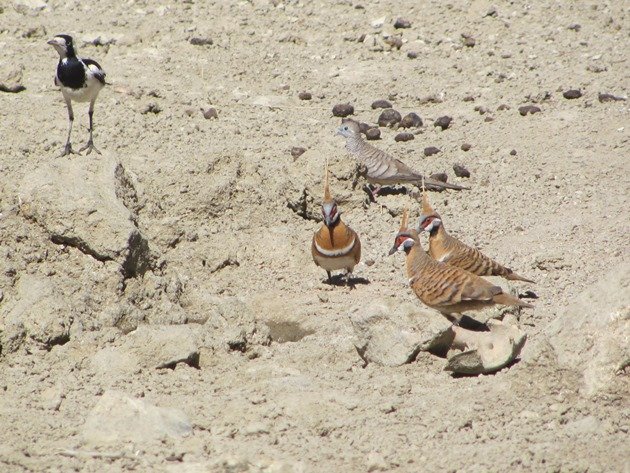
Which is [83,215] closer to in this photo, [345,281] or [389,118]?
[345,281]

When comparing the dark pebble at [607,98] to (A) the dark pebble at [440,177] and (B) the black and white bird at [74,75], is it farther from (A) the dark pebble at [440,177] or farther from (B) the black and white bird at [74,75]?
(B) the black and white bird at [74,75]

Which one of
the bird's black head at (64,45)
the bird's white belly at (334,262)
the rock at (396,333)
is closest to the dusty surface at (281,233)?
the rock at (396,333)

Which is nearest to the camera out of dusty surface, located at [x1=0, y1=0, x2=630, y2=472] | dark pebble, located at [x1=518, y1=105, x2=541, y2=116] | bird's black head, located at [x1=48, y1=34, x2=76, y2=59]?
dusty surface, located at [x1=0, y1=0, x2=630, y2=472]

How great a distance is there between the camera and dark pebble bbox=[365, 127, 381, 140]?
1052cm

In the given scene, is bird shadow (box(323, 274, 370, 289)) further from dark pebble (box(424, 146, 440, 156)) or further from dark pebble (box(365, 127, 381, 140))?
dark pebble (box(365, 127, 381, 140))

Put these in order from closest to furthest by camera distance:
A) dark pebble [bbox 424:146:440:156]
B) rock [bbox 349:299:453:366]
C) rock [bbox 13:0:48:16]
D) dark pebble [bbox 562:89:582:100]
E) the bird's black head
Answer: rock [bbox 349:299:453:366] → the bird's black head → dark pebble [bbox 424:146:440:156] → dark pebble [bbox 562:89:582:100] → rock [bbox 13:0:48:16]

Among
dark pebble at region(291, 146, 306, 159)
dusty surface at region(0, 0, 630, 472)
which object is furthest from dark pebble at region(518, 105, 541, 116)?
dark pebble at region(291, 146, 306, 159)

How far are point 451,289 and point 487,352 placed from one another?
34.3 inches

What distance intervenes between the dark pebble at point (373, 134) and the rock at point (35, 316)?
15.1 feet

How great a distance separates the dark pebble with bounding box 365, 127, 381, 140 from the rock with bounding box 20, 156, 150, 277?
380cm

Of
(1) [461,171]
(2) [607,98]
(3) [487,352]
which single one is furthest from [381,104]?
(3) [487,352]

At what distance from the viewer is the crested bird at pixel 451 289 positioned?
6.89m

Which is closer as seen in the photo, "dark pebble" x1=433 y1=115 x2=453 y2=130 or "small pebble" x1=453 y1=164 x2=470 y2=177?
"small pebble" x1=453 y1=164 x2=470 y2=177

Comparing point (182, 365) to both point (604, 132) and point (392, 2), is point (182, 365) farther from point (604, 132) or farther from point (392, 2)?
point (392, 2)
